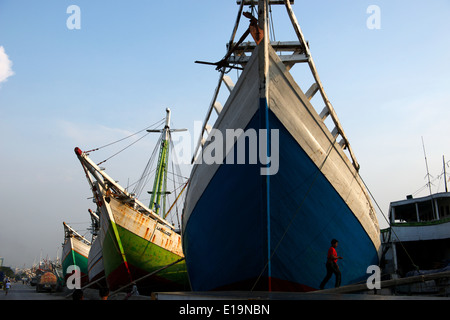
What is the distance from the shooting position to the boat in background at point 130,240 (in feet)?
55.6

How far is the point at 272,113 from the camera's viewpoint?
7008mm

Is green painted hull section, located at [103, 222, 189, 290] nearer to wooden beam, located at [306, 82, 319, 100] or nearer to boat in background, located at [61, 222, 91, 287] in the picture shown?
wooden beam, located at [306, 82, 319, 100]

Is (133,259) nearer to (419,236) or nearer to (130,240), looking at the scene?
(130,240)

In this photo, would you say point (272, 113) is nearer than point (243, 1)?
Yes

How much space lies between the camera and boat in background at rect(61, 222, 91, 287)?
110ft

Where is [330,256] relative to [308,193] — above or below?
below

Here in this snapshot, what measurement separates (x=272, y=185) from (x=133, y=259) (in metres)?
12.6

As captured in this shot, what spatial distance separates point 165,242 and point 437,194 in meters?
15.9

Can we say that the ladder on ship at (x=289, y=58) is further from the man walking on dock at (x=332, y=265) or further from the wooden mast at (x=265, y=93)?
the man walking on dock at (x=332, y=265)

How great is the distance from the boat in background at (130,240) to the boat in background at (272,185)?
940cm

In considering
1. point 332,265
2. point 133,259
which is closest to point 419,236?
point 332,265

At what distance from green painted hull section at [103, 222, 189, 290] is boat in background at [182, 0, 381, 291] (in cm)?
935

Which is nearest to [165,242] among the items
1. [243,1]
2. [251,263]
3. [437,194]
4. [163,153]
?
[163,153]
